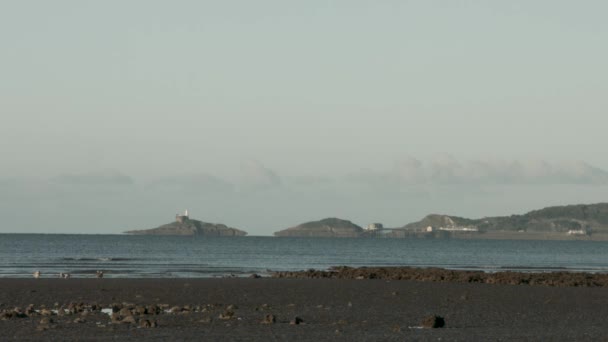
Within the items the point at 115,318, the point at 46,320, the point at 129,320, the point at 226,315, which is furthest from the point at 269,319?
the point at 46,320

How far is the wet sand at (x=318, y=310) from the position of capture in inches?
1023

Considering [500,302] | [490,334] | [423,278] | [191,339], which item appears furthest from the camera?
[423,278]

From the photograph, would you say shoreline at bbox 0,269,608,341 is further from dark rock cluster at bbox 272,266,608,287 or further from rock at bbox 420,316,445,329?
dark rock cluster at bbox 272,266,608,287

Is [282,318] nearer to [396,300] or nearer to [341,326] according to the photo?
[341,326]

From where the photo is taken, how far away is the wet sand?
26.0 m

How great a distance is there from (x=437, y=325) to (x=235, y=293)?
17.5 meters

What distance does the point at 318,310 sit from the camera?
34250mm

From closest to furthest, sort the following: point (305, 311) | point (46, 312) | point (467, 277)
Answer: point (46, 312) → point (305, 311) → point (467, 277)

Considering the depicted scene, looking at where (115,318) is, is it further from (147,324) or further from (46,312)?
(46,312)

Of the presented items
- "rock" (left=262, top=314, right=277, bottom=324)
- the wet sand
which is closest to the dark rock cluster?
the wet sand

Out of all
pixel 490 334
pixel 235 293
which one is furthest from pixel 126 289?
pixel 490 334

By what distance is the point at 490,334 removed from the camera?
26.6m

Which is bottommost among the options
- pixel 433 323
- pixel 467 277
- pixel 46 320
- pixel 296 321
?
pixel 433 323

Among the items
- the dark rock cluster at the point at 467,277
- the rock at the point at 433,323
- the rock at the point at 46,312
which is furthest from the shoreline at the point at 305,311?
the dark rock cluster at the point at 467,277
